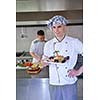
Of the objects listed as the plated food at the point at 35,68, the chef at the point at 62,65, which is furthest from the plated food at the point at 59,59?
the plated food at the point at 35,68

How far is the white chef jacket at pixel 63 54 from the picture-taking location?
1.65 metres

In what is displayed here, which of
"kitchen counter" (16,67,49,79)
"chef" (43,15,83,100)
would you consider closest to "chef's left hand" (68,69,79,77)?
"chef" (43,15,83,100)

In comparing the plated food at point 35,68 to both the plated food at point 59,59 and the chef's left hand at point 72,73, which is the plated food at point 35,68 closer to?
the plated food at point 59,59

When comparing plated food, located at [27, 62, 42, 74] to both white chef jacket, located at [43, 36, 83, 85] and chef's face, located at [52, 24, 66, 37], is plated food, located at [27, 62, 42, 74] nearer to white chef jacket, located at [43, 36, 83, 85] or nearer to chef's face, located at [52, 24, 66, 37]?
white chef jacket, located at [43, 36, 83, 85]

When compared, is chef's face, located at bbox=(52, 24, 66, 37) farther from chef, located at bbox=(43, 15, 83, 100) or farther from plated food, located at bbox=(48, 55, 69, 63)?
plated food, located at bbox=(48, 55, 69, 63)

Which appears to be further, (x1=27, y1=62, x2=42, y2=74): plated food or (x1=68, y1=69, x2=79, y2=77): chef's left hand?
(x1=27, y1=62, x2=42, y2=74): plated food

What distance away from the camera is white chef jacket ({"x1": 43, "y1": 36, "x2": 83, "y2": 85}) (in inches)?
64.8

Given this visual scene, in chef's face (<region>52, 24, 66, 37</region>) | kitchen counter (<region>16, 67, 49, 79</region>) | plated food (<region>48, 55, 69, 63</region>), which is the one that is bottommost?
kitchen counter (<region>16, 67, 49, 79</region>)

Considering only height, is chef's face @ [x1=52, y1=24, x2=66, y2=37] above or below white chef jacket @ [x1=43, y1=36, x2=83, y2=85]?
Answer: above

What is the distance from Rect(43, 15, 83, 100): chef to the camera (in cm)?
165
